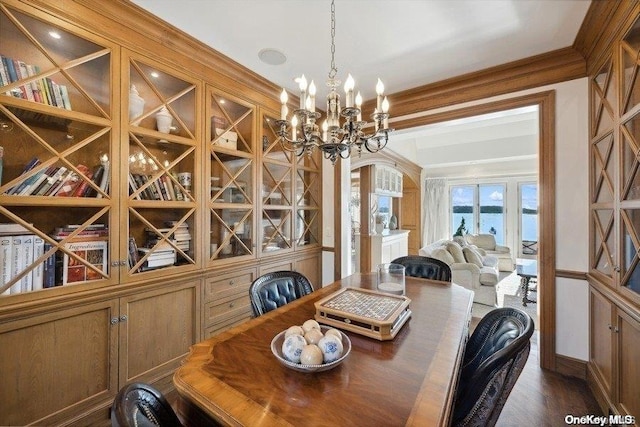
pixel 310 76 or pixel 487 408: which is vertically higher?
pixel 310 76

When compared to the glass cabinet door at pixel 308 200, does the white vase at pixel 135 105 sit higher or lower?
higher

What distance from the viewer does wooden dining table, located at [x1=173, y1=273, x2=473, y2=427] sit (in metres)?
0.76

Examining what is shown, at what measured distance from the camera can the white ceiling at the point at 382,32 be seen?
5.59 ft

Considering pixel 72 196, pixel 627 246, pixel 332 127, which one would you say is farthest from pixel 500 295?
pixel 72 196

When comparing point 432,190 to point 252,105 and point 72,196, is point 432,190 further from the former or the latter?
point 72,196

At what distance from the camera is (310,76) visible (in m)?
2.61

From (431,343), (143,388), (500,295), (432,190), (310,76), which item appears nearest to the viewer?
(143,388)

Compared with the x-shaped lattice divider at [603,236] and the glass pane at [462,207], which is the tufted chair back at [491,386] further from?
the glass pane at [462,207]

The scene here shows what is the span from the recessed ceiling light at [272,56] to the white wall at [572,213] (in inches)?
91.0

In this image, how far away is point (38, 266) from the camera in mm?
1472

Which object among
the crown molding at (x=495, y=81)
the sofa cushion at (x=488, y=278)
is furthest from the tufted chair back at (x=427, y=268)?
the sofa cushion at (x=488, y=278)

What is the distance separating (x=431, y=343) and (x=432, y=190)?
7128 millimetres

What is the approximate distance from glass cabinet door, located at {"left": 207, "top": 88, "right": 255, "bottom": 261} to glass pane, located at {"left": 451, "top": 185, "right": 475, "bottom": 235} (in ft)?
21.5

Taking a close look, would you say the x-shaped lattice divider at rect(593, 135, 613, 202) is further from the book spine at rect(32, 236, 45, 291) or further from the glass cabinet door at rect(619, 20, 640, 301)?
the book spine at rect(32, 236, 45, 291)
